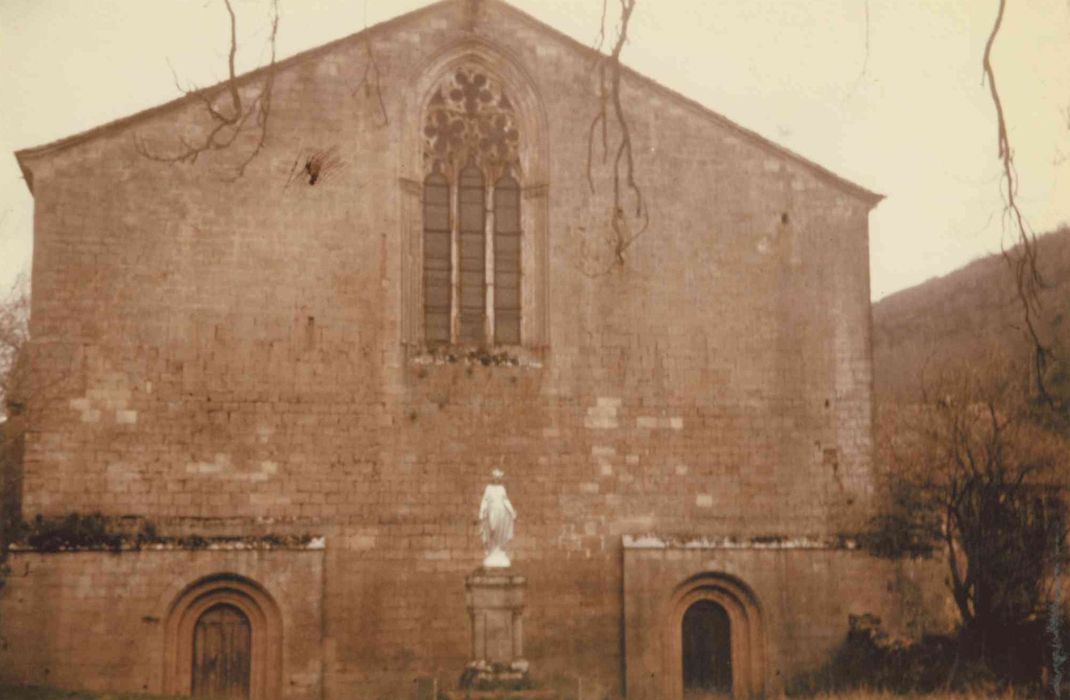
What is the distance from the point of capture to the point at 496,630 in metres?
16.9

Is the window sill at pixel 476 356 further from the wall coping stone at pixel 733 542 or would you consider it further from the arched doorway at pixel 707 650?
the arched doorway at pixel 707 650

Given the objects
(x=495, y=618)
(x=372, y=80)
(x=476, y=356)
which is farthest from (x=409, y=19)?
(x=495, y=618)

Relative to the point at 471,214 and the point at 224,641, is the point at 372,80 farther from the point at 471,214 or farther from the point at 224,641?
the point at 224,641

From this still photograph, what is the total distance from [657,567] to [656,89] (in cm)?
736

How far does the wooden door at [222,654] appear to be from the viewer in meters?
18.2

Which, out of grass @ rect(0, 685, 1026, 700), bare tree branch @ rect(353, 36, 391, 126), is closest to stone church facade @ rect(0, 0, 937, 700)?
bare tree branch @ rect(353, 36, 391, 126)

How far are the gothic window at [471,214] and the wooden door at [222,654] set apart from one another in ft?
16.1

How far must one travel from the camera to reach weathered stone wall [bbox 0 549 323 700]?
690 inches

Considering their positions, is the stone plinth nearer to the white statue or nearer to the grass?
the white statue

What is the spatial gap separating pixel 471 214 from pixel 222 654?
7347mm

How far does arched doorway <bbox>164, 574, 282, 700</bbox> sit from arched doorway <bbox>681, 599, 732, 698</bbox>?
5956mm

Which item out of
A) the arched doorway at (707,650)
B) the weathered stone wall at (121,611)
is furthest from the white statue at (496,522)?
the arched doorway at (707,650)

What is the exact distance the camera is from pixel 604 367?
793 inches

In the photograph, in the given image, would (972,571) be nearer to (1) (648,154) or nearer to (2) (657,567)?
(2) (657,567)
